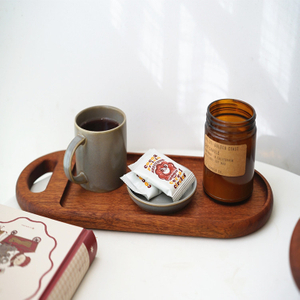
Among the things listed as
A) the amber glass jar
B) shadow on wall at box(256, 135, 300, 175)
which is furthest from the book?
shadow on wall at box(256, 135, 300, 175)

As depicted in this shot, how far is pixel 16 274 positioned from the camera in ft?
1.49

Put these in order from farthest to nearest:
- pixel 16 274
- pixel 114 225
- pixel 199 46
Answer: pixel 199 46
pixel 114 225
pixel 16 274

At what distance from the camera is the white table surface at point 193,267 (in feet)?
1.62

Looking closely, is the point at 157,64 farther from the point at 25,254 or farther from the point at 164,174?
the point at 25,254

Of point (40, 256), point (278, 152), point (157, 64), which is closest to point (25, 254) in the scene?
point (40, 256)

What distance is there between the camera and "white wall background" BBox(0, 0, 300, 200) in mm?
708

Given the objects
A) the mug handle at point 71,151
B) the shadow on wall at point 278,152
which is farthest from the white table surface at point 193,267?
the shadow on wall at point 278,152

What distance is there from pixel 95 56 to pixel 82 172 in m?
0.29

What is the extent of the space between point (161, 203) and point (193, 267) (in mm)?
124

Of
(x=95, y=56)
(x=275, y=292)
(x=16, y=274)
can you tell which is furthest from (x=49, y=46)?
(x=275, y=292)

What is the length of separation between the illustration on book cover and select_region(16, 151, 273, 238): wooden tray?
79mm

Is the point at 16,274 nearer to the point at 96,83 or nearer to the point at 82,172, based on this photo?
the point at 82,172

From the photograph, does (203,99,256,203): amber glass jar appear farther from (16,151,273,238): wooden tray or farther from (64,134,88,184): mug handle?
(64,134,88,184): mug handle

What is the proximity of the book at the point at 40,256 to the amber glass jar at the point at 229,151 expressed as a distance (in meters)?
0.24
